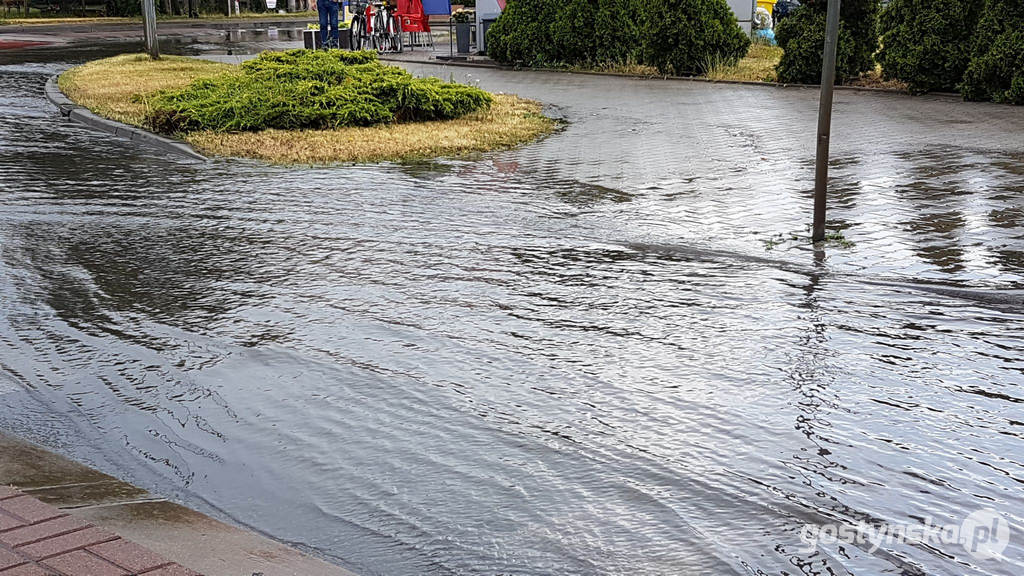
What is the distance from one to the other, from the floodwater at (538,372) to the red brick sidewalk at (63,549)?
554 mm

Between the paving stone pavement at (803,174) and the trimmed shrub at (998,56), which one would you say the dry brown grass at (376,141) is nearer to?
the paving stone pavement at (803,174)

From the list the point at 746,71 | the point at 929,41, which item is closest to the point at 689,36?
the point at 746,71

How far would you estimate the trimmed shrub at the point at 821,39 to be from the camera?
18.4m

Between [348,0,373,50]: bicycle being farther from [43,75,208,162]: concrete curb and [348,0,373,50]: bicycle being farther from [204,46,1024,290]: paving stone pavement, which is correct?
[204,46,1024,290]: paving stone pavement

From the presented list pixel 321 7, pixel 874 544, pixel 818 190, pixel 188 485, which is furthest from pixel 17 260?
pixel 321 7

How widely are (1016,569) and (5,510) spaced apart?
11.1 ft

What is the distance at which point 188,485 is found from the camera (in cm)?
420

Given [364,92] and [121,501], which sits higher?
[364,92]

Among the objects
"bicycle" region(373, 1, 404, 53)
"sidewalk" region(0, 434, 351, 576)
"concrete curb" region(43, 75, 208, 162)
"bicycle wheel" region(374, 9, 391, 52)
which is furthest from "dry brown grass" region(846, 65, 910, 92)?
"sidewalk" region(0, 434, 351, 576)

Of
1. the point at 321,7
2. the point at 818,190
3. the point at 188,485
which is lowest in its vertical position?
the point at 188,485

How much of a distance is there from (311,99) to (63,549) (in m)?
11.4

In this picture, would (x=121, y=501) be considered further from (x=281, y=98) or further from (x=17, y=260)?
(x=281, y=98)

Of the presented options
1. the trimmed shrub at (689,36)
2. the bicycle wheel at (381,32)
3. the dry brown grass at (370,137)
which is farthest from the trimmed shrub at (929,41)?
the bicycle wheel at (381,32)

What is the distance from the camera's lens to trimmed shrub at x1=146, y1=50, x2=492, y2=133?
45.3 ft
